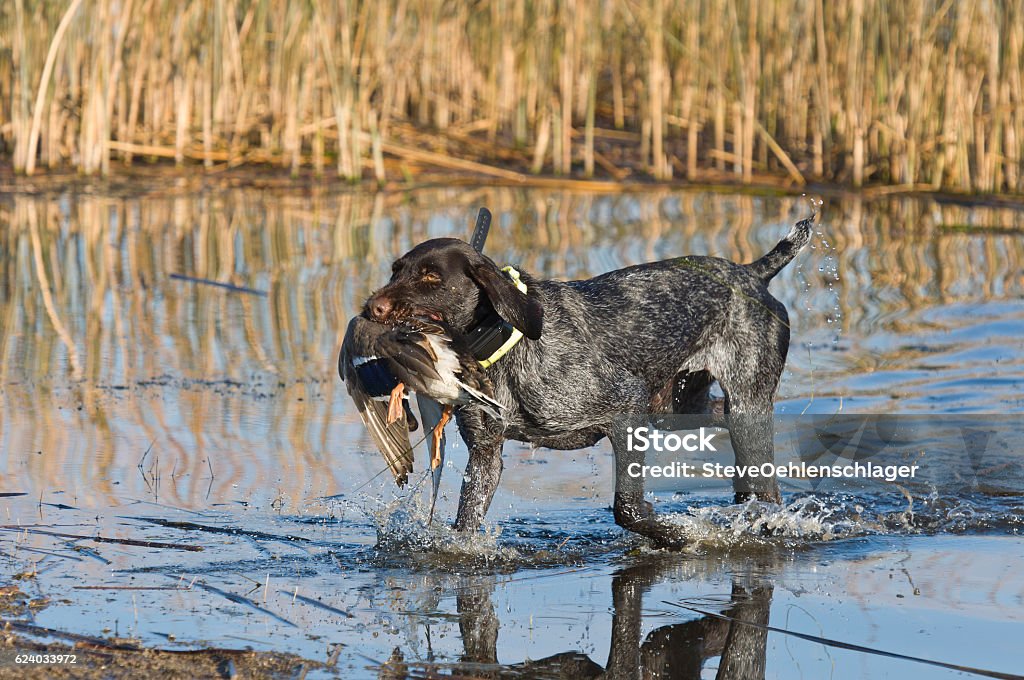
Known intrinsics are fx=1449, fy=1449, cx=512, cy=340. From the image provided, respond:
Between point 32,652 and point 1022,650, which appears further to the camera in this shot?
point 1022,650

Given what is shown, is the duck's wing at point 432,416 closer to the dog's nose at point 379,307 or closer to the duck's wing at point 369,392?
the duck's wing at point 369,392

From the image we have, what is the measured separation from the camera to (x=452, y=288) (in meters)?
5.08

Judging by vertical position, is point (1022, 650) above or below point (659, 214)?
below

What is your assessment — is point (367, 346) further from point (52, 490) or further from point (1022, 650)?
point (1022, 650)

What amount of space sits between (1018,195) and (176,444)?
32.5 feet

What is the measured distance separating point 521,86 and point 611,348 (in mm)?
10391

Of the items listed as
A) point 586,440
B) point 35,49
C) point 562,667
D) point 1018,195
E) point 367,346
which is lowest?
point 562,667

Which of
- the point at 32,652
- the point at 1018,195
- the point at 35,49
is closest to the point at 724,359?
the point at 32,652

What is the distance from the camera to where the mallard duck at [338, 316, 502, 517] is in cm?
469

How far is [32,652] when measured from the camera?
3.83m

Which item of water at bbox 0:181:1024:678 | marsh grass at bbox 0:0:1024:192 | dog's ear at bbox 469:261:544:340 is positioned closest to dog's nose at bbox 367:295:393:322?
dog's ear at bbox 469:261:544:340

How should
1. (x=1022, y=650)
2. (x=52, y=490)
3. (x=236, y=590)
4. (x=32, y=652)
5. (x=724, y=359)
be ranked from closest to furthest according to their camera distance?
(x=32, y=652) < (x=1022, y=650) < (x=236, y=590) < (x=52, y=490) < (x=724, y=359)

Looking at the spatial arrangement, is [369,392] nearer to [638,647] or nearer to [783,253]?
[638,647]
